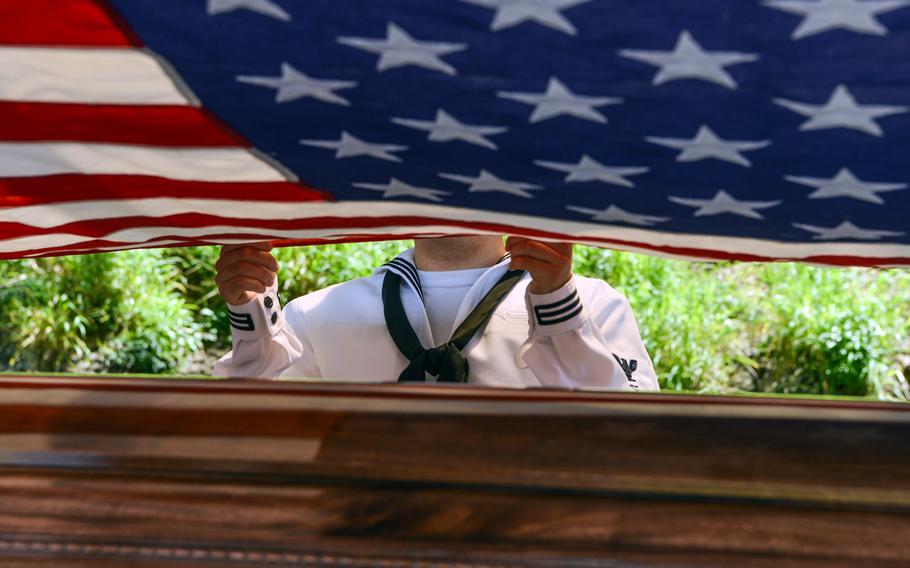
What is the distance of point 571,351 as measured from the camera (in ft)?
6.97

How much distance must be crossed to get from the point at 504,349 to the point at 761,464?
59.3 inches

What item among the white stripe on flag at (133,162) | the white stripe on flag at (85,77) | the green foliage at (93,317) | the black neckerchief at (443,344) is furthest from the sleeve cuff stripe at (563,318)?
the green foliage at (93,317)

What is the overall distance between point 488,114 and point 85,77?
0.33m

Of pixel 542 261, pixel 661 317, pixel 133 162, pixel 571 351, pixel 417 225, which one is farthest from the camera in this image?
pixel 661 317

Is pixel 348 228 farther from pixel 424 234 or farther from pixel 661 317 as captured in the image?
pixel 661 317

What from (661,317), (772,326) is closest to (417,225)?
(661,317)

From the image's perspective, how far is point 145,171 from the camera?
3.51 feet

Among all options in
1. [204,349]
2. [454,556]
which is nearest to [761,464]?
[454,556]

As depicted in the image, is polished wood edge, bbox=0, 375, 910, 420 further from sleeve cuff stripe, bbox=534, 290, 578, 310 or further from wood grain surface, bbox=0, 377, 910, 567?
sleeve cuff stripe, bbox=534, 290, 578, 310

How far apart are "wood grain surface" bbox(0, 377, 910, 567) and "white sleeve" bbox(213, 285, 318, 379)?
1266mm

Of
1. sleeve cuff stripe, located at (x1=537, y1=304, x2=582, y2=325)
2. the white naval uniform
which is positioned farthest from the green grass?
sleeve cuff stripe, located at (x1=537, y1=304, x2=582, y2=325)

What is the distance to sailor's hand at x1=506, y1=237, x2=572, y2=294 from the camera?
1604 millimetres

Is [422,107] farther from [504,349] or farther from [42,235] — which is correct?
[504,349]

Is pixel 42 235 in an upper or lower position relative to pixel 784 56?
Result: lower
